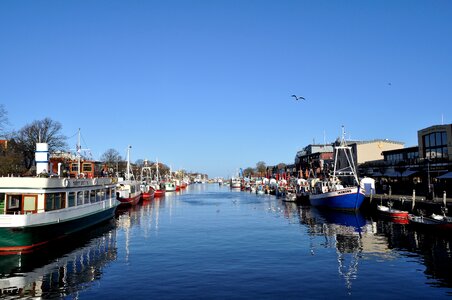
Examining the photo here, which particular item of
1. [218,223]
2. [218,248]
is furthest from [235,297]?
[218,223]

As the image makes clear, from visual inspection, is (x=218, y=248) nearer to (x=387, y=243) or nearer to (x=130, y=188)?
(x=387, y=243)

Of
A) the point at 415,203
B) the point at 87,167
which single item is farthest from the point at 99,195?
the point at 415,203

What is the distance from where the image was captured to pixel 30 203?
107 ft

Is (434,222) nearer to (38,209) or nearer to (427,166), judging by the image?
(427,166)

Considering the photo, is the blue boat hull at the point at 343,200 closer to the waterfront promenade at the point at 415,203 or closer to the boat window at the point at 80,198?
the waterfront promenade at the point at 415,203

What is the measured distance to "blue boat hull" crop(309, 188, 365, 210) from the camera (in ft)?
218

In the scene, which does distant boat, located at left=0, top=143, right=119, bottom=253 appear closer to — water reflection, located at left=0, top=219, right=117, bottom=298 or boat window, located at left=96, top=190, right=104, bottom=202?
water reflection, located at left=0, top=219, right=117, bottom=298

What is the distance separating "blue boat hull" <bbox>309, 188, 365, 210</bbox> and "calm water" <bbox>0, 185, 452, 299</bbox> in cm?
2208

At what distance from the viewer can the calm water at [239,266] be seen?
2123 centimetres

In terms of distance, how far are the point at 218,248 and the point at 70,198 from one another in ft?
52.2

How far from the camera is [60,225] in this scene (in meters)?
35.4

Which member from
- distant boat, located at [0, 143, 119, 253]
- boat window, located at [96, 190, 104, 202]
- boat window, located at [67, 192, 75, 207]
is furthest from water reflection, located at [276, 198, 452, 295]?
boat window, located at [96, 190, 104, 202]

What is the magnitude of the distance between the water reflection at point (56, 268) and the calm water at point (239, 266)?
6 centimetres

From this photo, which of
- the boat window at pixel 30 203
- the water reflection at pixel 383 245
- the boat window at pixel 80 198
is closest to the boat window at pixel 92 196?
the boat window at pixel 80 198
